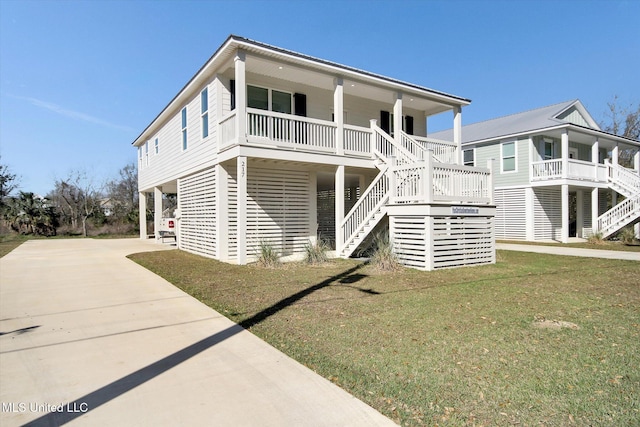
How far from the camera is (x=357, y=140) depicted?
1324 cm

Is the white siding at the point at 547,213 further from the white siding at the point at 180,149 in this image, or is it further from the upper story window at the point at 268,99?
the white siding at the point at 180,149

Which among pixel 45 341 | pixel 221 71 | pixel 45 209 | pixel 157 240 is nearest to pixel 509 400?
pixel 45 341

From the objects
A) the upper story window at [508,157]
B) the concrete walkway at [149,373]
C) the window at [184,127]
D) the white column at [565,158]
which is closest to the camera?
the concrete walkway at [149,373]

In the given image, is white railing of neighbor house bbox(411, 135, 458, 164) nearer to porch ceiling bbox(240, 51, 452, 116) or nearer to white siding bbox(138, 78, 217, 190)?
porch ceiling bbox(240, 51, 452, 116)

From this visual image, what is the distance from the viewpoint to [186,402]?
3.01 m

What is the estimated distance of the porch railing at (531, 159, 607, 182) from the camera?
19484 millimetres

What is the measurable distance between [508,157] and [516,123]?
244 cm

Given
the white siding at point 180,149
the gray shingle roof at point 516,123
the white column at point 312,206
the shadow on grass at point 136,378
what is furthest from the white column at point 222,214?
the gray shingle roof at point 516,123

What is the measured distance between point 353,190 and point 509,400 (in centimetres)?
1586

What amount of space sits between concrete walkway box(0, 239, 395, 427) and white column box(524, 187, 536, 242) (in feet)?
64.4

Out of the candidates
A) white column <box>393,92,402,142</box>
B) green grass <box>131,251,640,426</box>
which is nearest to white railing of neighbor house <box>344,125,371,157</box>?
white column <box>393,92,402,142</box>

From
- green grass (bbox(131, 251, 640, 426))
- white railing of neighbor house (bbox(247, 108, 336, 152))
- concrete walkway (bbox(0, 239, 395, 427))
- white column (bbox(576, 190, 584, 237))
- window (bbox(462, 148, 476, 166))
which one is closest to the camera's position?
concrete walkway (bbox(0, 239, 395, 427))

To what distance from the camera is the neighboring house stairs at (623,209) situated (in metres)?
18.5

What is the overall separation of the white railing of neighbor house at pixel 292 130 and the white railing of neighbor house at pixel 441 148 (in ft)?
13.4
